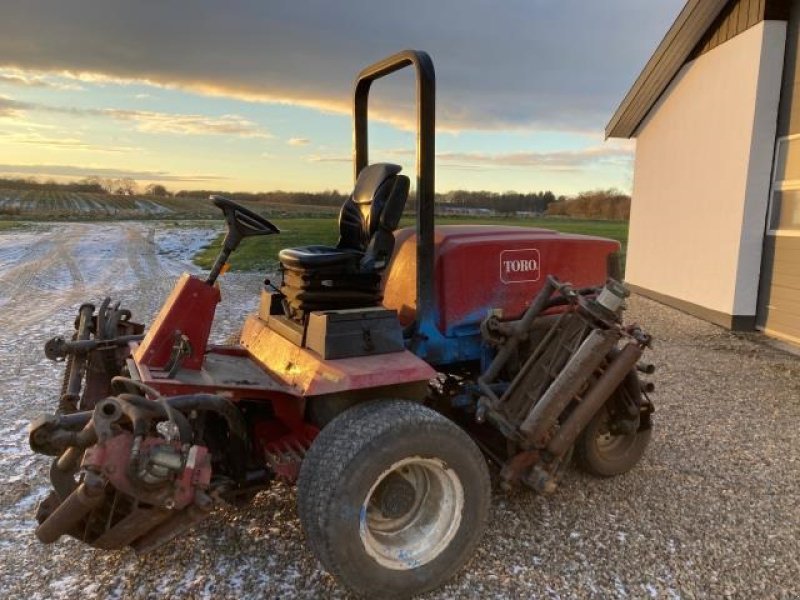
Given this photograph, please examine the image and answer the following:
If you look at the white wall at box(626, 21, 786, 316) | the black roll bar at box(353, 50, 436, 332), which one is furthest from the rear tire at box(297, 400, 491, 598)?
the white wall at box(626, 21, 786, 316)

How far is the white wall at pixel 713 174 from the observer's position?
8477 millimetres

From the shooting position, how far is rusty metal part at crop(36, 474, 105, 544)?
2.21m

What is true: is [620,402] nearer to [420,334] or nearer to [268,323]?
[420,334]

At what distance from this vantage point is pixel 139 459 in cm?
227

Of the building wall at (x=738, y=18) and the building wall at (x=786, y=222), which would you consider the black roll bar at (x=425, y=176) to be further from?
the building wall at (x=738, y=18)

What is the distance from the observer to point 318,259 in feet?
10.5

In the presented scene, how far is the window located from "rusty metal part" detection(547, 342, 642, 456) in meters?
6.05

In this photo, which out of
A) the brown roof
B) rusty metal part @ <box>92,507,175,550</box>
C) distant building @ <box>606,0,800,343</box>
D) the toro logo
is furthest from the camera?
the brown roof

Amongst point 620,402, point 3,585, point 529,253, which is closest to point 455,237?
point 529,253

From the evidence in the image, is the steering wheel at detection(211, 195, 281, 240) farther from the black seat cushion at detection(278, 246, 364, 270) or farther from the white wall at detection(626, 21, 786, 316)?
the white wall at detection(626, 21, 786, 316)

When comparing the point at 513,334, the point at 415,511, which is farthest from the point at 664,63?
the point at 415,511

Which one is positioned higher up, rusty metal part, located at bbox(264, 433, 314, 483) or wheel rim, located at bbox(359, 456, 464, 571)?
rusty metal part, located at bbox(264, 433, 314, 483)

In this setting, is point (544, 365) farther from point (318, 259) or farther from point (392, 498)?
point (318, 259)

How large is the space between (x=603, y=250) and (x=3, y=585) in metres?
3.58
